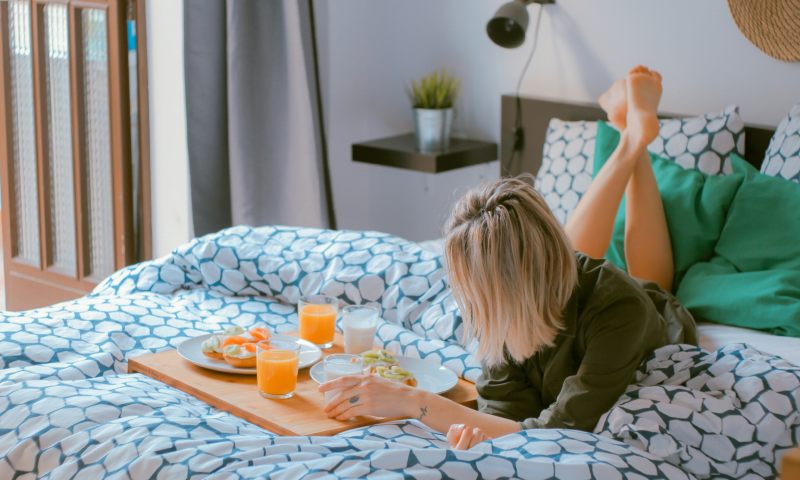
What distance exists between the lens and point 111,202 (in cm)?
367

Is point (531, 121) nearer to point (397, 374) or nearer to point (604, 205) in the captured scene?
point (604, 205)

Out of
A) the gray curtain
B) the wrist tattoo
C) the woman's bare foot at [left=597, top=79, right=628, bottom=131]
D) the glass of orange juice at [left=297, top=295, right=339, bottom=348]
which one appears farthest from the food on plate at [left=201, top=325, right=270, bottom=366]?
the gray curtain

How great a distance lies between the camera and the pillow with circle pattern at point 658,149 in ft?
9.47

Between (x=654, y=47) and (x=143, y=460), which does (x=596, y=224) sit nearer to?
(x=654, y=47)

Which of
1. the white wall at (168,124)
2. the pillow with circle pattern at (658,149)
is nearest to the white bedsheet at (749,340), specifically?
the pillow with circle pattern at (658,149)

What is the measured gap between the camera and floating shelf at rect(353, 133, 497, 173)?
11.9ft

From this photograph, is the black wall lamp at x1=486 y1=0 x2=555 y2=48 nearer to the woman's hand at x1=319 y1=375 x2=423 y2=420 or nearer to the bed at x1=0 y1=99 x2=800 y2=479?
the bed at x1=0 y1=99 x2=800 y2=479

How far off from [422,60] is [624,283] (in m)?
2.23

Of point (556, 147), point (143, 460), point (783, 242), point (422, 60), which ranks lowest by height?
point (143, 460)

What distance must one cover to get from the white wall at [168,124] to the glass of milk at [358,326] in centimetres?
162

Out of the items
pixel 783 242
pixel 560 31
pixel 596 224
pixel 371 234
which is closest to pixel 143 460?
pixel 371 234

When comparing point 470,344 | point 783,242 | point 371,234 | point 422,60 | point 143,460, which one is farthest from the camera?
point 422,60

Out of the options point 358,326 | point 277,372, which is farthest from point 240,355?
point 358,326

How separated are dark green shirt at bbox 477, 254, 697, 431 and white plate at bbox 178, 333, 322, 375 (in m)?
0.35
